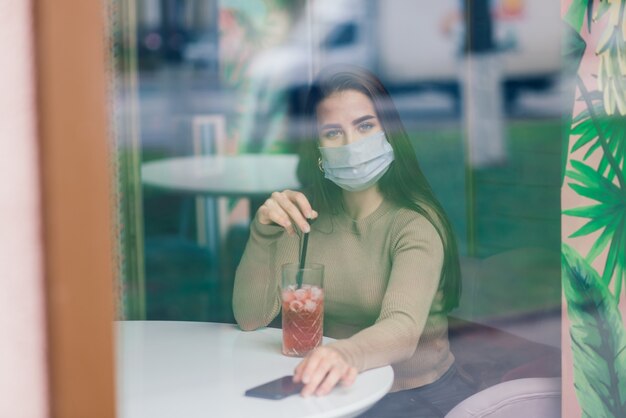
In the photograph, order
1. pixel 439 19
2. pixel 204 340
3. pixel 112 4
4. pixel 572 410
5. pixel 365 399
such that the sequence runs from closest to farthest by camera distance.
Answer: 1. pixel 112 4
2. pixel 365 399
3. pixel 204 340
4. pixel 439 19
5. pixel 572 410

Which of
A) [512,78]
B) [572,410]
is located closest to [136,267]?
[512,78]

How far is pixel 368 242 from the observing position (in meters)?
1.84

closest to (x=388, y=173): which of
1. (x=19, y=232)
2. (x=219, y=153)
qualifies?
(x=219, y=153)

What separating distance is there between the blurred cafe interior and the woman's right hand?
0.11 ft

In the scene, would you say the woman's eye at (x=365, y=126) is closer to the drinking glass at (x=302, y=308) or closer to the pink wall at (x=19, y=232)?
the drinking glass at (x=302, y=308)

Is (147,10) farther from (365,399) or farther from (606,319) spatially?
(606,319)

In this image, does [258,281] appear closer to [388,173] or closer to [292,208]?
[292,208]

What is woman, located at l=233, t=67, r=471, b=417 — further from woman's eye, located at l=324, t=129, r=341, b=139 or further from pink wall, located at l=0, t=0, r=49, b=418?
pink wall, located at l=0, t=0, r=49, b=418

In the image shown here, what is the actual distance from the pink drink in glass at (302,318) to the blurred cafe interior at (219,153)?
14cm

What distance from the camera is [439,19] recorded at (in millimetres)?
1763

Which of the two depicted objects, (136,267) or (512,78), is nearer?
(136,267)

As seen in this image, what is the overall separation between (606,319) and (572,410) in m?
0.23

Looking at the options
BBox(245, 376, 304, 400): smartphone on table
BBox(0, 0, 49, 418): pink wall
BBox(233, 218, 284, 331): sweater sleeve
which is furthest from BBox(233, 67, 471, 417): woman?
BBox(0, 0, 49, 418): pink wall

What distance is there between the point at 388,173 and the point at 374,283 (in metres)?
0.25
